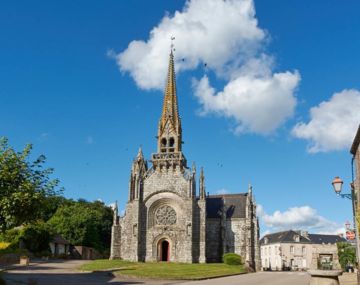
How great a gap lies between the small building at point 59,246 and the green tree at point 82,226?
2698 mm

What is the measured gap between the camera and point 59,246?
60.7 metres

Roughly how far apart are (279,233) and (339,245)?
1952 cm

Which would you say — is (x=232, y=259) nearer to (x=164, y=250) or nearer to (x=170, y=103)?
(x=164, y=250)

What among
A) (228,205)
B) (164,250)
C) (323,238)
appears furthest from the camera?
(323,238)

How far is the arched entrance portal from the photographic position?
5322 centimetres

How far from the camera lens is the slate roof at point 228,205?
188 feet

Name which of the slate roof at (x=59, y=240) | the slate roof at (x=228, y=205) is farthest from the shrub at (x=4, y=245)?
the slate roof at (x=228, y=205)

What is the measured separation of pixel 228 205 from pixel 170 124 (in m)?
14.1

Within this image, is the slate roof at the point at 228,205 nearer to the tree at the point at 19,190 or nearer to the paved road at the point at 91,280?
the paved road at the point at 91,280

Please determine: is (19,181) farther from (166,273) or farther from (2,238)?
(2,238)

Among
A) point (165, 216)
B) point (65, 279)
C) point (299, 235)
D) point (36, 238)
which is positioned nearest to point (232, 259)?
point (165, 216)

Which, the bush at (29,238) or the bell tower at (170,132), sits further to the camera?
the bell tower at (170,132)

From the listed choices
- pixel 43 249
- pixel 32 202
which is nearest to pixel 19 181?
pixel 32 202

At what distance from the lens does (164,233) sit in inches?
2094
